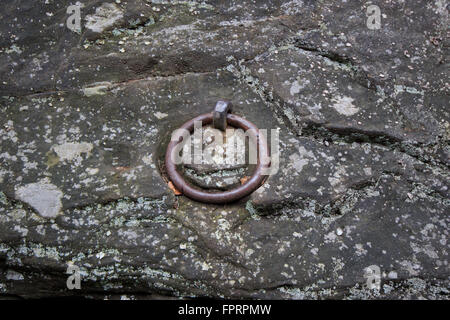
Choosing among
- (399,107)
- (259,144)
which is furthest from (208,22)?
(399,107)

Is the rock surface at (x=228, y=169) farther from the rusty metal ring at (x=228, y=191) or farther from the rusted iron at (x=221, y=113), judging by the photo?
the rusted iron at (x=221, y=113)

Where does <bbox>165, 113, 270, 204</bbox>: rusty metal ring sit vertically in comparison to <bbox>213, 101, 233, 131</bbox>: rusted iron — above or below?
below

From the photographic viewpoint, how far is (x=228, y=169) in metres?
2.04

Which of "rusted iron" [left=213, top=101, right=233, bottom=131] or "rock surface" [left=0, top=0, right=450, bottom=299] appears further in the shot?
"rusted iron" [left=213, top=101, right=233, bottom=131]

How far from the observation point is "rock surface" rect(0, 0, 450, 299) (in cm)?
183

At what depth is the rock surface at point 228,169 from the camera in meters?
1.83

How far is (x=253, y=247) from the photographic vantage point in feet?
6.12

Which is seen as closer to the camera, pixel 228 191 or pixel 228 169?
pixel 228 191

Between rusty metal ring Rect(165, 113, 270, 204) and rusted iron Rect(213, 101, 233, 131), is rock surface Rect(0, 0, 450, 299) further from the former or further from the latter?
rusted iron Rect(213, 101, 233, 131)

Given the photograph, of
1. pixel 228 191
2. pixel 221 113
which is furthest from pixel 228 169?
pixel 221 113

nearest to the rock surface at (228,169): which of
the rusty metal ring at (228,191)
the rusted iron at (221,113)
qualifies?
the rusty metal ring at (228,191)

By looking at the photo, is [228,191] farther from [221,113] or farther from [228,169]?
[221,113]

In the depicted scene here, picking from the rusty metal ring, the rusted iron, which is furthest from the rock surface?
the rusted iron
